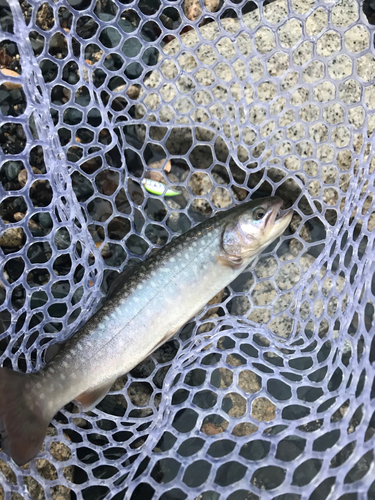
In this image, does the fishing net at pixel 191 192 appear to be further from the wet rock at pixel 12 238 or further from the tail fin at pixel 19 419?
the tail fin at pixel 19 419

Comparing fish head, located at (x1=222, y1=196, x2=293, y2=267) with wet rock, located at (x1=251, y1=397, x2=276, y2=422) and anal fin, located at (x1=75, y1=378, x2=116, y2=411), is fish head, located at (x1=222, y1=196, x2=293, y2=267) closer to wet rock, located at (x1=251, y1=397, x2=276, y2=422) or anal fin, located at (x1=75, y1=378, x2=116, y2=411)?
wet rock, located at (x1=251, y1=397, x2=276, y2=422)

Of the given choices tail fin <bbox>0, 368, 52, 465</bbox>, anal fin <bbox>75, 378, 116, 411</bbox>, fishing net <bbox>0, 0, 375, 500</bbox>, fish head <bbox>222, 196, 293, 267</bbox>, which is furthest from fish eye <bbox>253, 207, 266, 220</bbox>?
tail fin <bbox>0, 368, 52, 465</bbox>

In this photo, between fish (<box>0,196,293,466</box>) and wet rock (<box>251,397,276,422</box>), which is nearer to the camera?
fish (<box>0,196,293,466</box>)

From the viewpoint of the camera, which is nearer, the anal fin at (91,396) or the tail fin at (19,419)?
the tail fin at (19,419)

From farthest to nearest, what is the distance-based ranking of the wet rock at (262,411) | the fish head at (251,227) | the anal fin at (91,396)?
the wet rock at (262,411)
the fish head at (251,227)
the anal fin at (91,396)

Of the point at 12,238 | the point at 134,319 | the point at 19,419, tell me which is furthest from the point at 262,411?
the point at 12,238

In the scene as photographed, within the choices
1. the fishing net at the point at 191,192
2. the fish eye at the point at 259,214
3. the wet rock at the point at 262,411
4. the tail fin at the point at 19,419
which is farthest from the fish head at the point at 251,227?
the tail fin at the point at 19,419

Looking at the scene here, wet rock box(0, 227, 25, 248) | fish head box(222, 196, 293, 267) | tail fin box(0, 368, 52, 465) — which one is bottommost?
tail fin box(0, 368, 52, 465)
